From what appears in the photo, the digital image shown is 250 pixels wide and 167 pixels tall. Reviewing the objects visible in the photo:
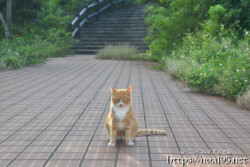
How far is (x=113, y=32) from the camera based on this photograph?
22062mm

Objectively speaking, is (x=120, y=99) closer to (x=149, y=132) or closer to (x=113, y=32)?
(x=149, y=132)

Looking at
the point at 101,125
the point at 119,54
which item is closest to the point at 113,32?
the point at 119,54

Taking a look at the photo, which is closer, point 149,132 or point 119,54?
point 149,132

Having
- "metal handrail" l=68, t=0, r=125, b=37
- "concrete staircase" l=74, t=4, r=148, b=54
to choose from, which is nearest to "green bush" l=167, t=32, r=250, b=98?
"concrete staircase" l=74, t=4, r=148, b=54

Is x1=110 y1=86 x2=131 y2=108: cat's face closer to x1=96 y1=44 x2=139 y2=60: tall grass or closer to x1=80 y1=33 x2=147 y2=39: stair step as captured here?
x1=96 y1=44 x2=139 y2=60: tall grass

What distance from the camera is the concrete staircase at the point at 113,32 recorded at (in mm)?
20469

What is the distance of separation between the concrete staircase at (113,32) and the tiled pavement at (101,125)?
35.9 ft

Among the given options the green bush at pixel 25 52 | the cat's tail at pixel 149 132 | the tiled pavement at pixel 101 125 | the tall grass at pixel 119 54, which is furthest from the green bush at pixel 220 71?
the green bush at pixel 25 52

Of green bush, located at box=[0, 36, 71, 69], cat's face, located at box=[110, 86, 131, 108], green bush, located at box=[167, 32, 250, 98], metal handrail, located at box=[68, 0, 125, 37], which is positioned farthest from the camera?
metal handrail, located at box=[68, 0, 125, 37]

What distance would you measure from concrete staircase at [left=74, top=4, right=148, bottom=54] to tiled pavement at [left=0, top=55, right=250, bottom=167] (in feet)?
35.9

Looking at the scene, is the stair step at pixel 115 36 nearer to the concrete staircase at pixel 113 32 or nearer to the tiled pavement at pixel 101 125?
the concrete staircase at pixel 113 32

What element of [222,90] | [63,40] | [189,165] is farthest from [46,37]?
[189,165]

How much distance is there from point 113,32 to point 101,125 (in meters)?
17.4

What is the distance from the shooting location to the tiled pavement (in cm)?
390
